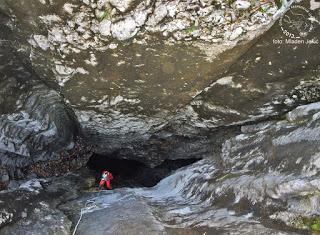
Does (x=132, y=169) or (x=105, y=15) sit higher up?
(x=105, y=15)

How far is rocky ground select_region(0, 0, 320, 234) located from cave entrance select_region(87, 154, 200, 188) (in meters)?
2.02

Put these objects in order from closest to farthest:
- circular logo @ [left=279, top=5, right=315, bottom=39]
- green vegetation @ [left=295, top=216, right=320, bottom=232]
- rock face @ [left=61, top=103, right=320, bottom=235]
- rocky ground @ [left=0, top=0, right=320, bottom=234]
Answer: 1. green vegetation @ [left=295, top=216, right=320, bottom=232]
2. rock face @ [left=61, top=103, right=320, bottom=235]
3. rocky ground @ [left=0, top=0, right=320, bottom=234]
4. circular logo @ [left=279, top=5, right=315, bottom=39]

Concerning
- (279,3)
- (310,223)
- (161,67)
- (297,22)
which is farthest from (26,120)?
(310,223)

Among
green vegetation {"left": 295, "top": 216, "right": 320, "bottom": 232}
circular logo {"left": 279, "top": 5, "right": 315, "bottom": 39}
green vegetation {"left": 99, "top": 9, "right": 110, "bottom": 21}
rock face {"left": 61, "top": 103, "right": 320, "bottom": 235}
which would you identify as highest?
green vegetation {"left": 99, "top": 9, "right": 110, "bottom": 21}

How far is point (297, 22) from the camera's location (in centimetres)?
627

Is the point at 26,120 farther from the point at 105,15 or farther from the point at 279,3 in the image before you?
the point at 279,3

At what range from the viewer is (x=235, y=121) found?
8414mm

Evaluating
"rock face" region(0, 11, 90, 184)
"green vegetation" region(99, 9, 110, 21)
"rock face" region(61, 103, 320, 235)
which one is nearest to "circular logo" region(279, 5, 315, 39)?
"rock face" region(61, 103, 320, 235)

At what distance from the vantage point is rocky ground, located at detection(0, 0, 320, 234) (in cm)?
575

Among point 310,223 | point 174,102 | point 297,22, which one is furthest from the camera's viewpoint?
point 174,102

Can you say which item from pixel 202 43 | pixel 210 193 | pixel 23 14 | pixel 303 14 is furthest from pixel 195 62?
pixel 23 14

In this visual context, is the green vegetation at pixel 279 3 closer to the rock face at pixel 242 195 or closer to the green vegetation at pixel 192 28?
the green vegetation at pixel 192 28

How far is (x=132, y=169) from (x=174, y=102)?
4810 millimetres

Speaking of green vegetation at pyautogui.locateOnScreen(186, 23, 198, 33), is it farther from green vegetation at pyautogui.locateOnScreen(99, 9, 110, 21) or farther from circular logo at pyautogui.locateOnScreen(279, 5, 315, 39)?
circular logo at pyautogui.locateOnScreen(279, 5, 315, 39)
